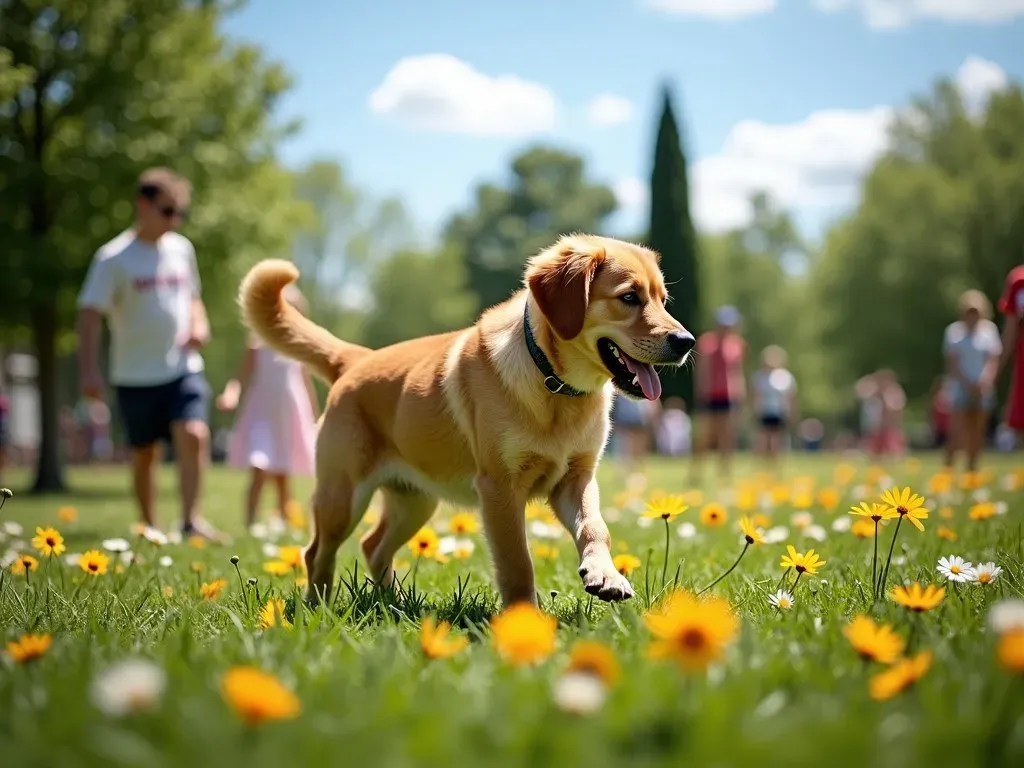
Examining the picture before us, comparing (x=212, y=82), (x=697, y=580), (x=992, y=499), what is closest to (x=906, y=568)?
(x=697, y=580)

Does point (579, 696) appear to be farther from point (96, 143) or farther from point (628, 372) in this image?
point (96, 143)

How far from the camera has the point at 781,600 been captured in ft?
10.1

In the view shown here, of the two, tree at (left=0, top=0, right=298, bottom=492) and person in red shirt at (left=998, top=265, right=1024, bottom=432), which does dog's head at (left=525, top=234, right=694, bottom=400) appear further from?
tree at (left=0, top=0, right=298, bottom=492)

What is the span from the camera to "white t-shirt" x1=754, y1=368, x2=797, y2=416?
16859 millimetres

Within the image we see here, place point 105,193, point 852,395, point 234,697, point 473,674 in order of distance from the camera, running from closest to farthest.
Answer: point 234,697 < point 473,674 < point 105,193 < point 852,395

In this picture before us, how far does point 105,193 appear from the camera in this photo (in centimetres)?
1591

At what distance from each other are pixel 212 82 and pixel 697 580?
52.9 feet

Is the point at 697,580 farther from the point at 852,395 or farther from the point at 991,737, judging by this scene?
the point at 852,395

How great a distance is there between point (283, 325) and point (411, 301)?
4525 centimetres

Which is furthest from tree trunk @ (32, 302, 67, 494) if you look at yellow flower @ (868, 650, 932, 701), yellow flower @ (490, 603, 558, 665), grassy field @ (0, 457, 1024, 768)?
yellow flower @ (868, 650, 932, 701)

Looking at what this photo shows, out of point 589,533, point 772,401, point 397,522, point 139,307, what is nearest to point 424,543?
point 397,522

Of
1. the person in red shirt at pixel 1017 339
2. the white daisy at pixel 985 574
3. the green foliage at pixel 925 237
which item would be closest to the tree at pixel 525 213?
the green foliage at pixel 925 237

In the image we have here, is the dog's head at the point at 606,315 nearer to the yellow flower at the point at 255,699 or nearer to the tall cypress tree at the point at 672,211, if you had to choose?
the yellow flower at the point at 255,699

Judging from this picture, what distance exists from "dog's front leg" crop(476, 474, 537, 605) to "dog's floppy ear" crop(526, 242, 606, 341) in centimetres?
67
